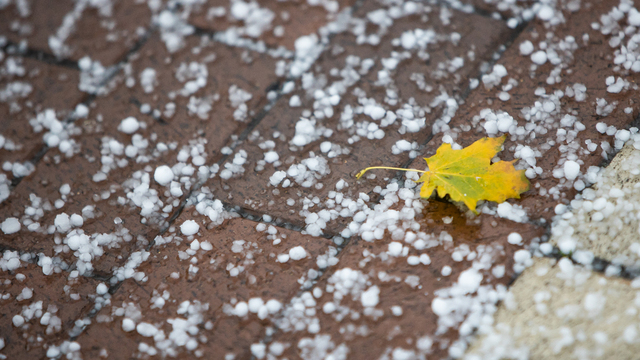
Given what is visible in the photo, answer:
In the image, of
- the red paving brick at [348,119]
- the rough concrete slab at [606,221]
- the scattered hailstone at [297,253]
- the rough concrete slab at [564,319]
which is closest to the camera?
the rough concrete slab at [564,319]

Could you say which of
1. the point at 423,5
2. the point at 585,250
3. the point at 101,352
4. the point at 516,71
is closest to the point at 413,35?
the point at 423,5

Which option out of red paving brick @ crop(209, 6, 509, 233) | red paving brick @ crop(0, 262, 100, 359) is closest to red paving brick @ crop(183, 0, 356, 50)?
red paving brick @ crop(209, 6, 509, 233)

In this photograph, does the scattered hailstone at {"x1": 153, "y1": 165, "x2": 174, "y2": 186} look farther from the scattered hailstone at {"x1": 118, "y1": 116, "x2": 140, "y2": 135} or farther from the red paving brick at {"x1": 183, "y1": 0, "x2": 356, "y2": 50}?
the red paving brick at {"x1": 183, "y1": 0, "x2": 356, "y2": 50}

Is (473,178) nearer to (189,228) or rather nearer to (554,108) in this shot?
(554,108)

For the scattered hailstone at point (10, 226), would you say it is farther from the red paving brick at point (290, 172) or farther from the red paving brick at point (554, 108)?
Result: the red paving brick at point (554, 108)

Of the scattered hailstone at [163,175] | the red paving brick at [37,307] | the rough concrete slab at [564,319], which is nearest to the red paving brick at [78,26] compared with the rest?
the scattered hailstone at [163,175]

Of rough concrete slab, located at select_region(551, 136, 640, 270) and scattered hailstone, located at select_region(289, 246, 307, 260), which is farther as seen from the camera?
scattered hailstone, located at select_region(289, 246, 307, 260)

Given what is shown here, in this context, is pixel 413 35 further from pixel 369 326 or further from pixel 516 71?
pixel 369 326

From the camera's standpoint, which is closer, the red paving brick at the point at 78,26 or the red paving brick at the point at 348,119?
the red paving brick at the point at 348,119
